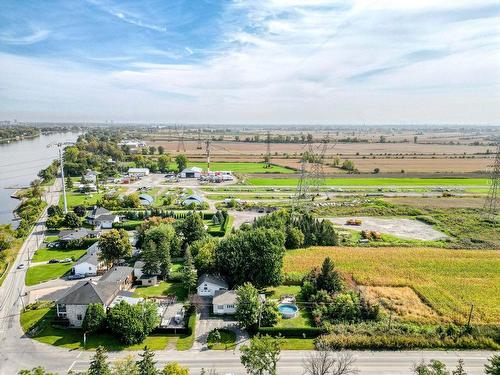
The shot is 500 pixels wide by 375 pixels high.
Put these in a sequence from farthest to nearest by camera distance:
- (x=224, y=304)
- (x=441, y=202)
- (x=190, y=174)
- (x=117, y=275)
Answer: (x=190, y=174) → (x=441, y=202) → (x=117, y=275) → (x=224, y=304)

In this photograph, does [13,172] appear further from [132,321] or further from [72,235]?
[132,321]

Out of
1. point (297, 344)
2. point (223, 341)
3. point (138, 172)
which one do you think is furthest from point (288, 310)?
point (138, 172)

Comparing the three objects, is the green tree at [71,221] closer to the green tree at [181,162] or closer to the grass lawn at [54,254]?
the grass lawn at [54,254]

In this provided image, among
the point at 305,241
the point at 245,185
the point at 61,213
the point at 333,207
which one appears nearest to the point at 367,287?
the point at 305,241

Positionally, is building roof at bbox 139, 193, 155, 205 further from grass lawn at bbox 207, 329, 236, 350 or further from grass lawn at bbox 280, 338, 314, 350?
grass lawn at bbox 280, 338, 314, 350

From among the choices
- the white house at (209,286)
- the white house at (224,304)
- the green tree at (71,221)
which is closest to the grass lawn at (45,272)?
the green tree at (71,221)

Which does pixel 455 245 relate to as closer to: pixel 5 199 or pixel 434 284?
pixel 434 284
